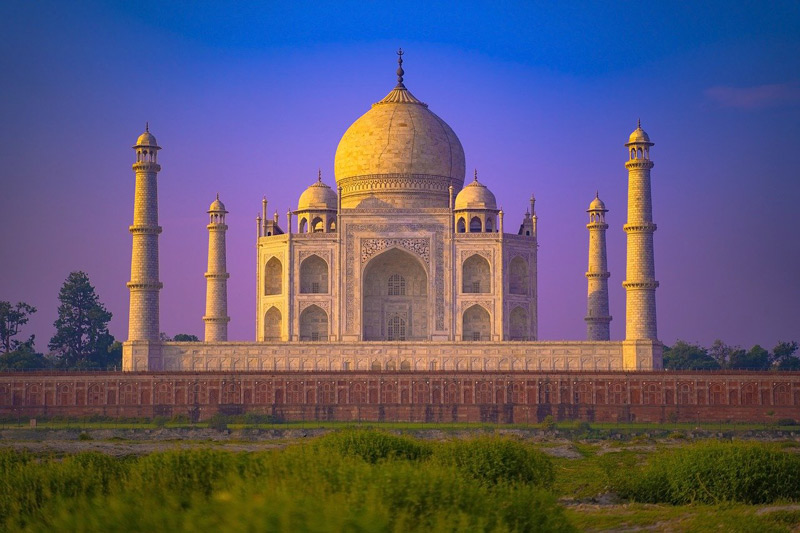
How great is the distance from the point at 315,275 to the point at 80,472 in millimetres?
34686

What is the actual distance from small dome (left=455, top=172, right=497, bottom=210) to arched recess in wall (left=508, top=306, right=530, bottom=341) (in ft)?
13.7

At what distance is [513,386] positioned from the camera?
43.1 meters

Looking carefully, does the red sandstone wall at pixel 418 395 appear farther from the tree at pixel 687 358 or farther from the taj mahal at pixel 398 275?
the tree at pixel 687 358

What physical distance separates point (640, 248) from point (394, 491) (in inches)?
1330

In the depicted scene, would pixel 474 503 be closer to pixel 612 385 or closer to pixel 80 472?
pixel 80 472

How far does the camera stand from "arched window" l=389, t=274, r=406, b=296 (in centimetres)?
5081

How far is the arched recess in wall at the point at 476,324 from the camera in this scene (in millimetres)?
49281

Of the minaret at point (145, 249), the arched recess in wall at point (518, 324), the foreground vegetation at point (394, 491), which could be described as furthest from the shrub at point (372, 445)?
the arched recess in wall at point (518, 324)

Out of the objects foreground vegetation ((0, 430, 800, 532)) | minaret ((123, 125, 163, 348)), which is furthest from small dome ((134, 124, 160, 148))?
foreground vegetation ((0, 430, 800, 532))

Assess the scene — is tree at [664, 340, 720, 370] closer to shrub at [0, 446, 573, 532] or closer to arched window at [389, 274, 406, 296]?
arched window at [389, 274, 406, 296]

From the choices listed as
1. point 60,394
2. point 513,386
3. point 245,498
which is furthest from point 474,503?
point 60,394

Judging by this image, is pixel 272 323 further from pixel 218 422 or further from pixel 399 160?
pixel 218 422

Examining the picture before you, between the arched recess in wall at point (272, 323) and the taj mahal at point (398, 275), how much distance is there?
0.05m

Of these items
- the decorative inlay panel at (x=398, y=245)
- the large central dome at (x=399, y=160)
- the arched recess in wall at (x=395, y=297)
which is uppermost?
the large central dome at (x=399, y=160)
